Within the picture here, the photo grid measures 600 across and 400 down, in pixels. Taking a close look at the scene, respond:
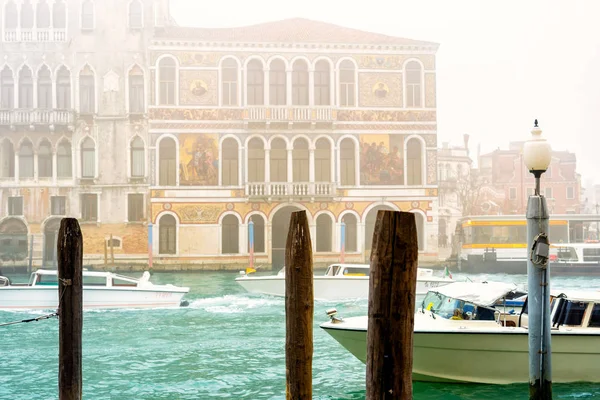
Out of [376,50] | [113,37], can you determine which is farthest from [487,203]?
[113,37]

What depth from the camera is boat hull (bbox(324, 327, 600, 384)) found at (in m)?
6.26

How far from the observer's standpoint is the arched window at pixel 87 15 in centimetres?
2441

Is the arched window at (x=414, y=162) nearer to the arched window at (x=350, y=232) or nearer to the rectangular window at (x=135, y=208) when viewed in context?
the arched window at (x=350, y=232)

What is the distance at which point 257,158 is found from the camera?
24172mm

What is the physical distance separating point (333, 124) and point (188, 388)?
17.5 m

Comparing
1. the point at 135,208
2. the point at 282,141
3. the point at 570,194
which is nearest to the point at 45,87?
Result: the point at 135,208

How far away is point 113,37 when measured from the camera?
24.3m

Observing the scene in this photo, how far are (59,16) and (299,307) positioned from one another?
2230cm

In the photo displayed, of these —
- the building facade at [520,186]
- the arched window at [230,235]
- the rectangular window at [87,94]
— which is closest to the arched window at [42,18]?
the rectangular window at [87,94]

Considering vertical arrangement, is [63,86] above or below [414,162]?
above

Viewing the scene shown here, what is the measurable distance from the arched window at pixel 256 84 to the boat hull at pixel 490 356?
Answer: 59.6 feet

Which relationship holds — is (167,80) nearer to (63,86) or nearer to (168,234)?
(63,86)

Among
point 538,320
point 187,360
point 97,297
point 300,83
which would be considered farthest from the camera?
point 300,83

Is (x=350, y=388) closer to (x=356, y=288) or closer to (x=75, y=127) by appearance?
(x=356, y=288)
